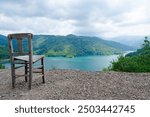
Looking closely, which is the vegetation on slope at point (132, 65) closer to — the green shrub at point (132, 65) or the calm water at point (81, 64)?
the green shrub at point (132, 65)

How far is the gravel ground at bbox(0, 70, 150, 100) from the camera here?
23.4ft

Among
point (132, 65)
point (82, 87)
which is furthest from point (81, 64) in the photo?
point (82, 87)

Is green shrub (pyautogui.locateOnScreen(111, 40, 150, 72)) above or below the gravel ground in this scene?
above

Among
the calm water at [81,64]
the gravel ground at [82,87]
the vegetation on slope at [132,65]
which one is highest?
the vegetation on slope at [132,65]

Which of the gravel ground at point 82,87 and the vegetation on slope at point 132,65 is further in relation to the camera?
the vegetation on slope at point 132,65

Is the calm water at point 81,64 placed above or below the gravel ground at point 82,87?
below

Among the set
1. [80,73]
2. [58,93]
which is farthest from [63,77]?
[58,93]

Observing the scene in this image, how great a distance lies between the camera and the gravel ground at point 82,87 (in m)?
7.14

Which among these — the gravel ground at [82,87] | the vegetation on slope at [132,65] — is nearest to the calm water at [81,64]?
the vegetation on slope at [132,65]

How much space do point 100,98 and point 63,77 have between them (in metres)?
2.88

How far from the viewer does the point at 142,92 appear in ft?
24.5

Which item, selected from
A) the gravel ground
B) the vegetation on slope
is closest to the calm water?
the vegetation on slope

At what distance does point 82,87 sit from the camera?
8.00 m

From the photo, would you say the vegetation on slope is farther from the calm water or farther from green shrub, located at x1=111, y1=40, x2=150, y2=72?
the calm water
